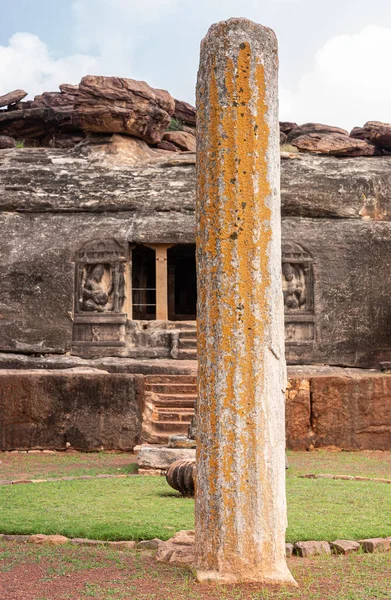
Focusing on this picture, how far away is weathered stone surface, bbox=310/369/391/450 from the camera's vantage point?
38.4ft

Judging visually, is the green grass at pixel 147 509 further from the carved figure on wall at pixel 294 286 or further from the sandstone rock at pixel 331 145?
the sandstone rock at pixel 331 145

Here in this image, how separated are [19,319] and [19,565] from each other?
9.94m

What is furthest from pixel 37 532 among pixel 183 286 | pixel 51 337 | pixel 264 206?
pixel 183 286

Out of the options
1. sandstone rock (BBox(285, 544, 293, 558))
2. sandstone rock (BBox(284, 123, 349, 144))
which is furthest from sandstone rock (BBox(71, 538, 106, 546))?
sandstone rock (BBox(284, 123, 349, 144))

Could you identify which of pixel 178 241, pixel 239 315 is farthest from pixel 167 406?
pixel 239 315

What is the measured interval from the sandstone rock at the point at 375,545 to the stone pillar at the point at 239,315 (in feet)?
3.88

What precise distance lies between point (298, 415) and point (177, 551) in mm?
6771

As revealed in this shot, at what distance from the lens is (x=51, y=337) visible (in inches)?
572

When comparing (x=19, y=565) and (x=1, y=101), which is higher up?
(x=1, y=101)

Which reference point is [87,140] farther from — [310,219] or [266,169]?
[266,169]

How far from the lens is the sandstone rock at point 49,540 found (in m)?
5.64

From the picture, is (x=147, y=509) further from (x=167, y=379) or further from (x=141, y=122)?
(x=141, y=122)

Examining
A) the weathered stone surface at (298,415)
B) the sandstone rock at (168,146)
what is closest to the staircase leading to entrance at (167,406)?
the weathered stone surface at (298,415)

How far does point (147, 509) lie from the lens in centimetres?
685
